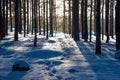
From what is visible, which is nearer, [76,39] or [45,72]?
[45,72]

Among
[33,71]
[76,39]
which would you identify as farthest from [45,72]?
[76,39]

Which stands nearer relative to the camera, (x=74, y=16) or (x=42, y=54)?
(x=42, y=54)

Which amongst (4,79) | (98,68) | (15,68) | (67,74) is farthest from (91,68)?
(4,79)

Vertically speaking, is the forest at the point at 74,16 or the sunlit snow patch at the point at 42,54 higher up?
the forest at the point at 74,16

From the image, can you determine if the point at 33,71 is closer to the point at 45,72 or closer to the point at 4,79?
the point at 45,72

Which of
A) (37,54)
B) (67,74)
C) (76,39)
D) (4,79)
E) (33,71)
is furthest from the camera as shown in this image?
(76,39)

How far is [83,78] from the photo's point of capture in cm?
1061

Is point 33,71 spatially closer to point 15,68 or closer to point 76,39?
point 15,68

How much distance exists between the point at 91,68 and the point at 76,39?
848 inches

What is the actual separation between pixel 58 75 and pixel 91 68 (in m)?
2.60

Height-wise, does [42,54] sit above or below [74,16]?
below

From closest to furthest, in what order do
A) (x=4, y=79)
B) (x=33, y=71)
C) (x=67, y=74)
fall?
(x=4, y=79)
(x=67, y=74)
(x=33, y=71)

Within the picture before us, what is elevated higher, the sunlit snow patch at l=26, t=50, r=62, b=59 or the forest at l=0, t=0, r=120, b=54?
the forest at l=0, t=0, r=120, b=54

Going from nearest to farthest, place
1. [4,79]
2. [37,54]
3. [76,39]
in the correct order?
1. [4,79]
2. [37,54]
3. [76,39]
